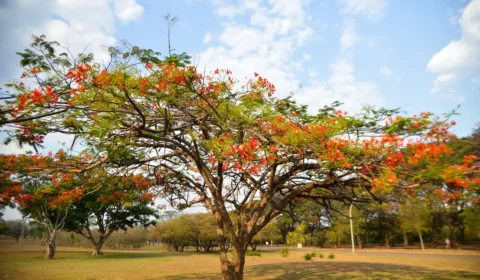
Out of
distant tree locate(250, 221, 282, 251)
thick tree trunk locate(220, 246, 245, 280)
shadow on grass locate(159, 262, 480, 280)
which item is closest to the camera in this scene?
thick tree trunk locate(220, 246, 245, 280)

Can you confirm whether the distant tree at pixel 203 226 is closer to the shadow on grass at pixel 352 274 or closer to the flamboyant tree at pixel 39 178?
the shadow on grass at pixel 352 274

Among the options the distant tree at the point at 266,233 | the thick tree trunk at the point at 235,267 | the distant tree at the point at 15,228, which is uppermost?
the thick tree trunk at the point at 235,267

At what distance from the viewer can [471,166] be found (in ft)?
15.9

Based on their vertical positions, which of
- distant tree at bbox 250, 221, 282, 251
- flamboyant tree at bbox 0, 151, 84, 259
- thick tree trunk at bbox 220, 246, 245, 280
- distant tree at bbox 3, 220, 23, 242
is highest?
flamboyant tree at bbox 0, 151, 84, 259

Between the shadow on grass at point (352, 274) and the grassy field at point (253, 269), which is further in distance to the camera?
the grassy field at point (253, 269)

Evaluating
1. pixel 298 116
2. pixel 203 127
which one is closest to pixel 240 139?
pixel 203 127

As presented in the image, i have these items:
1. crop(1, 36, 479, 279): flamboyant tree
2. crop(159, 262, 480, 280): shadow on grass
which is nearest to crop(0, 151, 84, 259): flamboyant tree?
crop(1, 36, 479, 279): flamboyant tree

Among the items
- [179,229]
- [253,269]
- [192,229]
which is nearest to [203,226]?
[192,229]

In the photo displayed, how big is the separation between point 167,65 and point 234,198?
490 cm

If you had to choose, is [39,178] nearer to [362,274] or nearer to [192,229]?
[362,274]

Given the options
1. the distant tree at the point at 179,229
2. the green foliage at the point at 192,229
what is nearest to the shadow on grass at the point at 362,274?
the green foliage at the point at 192,229

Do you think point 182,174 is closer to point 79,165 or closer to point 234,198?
point 234,198

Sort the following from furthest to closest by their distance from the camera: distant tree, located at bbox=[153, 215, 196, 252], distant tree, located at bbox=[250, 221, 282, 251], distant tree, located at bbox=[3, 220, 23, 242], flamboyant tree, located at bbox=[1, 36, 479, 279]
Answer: distant tree, located at bbox=[3, 220, 23, 242] → distant tree, located at bbox=[153, 215, 196, 252] → distant tree, located at bbox=[250, 221, 282, 251] → flamboyant tree, located at bbox=[1, 36, 479, 279]

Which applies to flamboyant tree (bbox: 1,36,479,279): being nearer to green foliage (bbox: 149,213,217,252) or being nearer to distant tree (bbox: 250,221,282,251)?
A: distant tree (bbox: 250,221,282,251)
